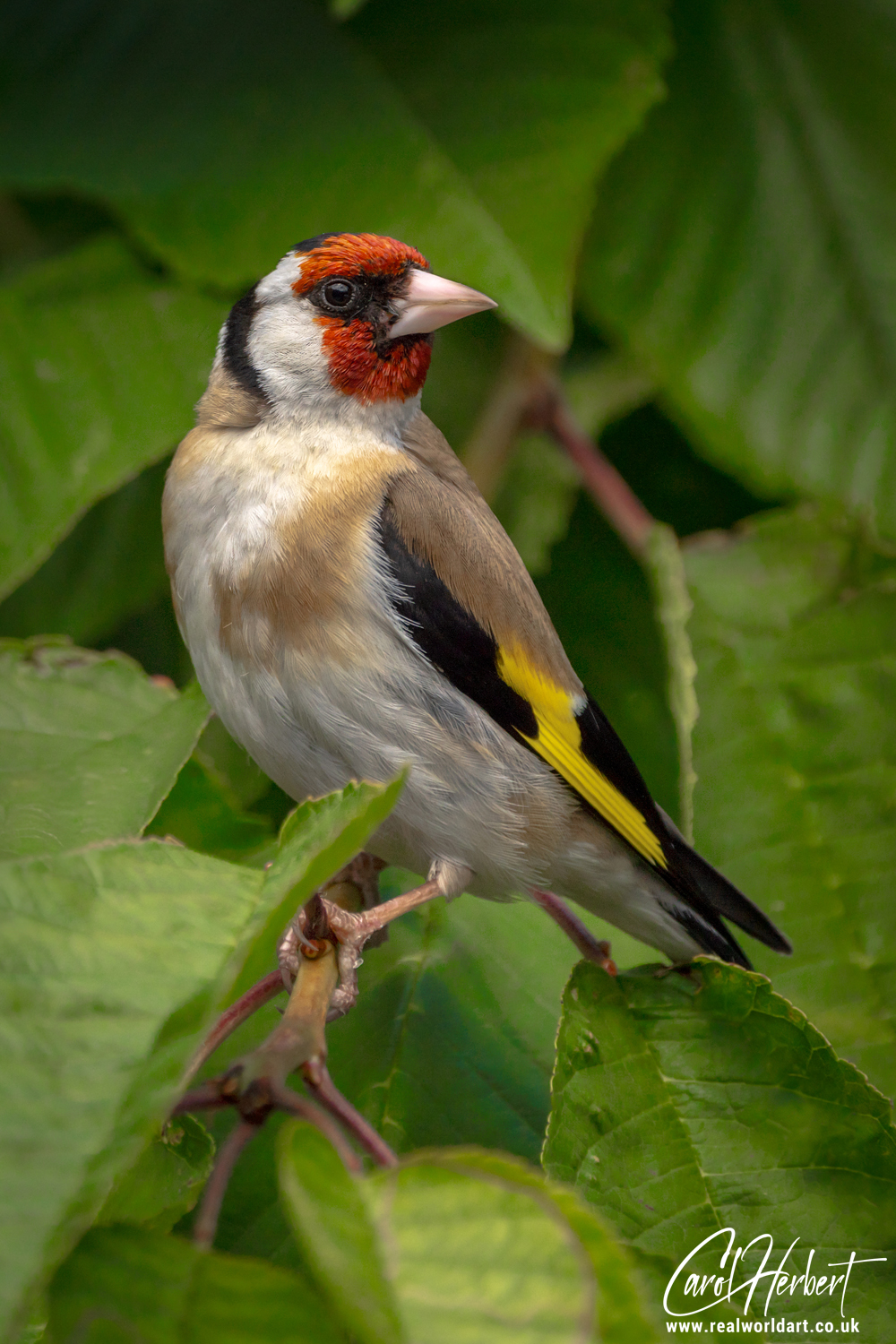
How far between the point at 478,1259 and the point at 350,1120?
27 centimetres

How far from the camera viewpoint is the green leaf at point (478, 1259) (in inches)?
32.9

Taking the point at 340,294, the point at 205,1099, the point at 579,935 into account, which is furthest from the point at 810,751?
the point at 205,1099

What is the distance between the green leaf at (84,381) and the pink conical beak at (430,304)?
0.70 m

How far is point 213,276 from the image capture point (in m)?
2.55

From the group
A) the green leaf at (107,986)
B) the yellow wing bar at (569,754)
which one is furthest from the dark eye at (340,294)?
the green leaf at (107,986)

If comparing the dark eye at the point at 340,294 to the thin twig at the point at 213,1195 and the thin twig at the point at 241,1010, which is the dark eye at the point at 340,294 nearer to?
the thin twig at the point at 241,1010

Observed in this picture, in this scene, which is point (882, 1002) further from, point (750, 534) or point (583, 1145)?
point (750, 534)

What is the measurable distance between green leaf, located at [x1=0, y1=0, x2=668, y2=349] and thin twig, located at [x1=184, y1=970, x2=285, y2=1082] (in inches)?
64.1

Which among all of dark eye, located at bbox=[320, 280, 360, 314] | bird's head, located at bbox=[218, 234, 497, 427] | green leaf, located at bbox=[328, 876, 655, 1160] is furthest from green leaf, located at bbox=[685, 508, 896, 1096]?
dark eye, located at bbox=[320, 280, 360, 314]

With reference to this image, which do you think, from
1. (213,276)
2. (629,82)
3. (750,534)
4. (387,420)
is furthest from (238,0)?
(750,534)

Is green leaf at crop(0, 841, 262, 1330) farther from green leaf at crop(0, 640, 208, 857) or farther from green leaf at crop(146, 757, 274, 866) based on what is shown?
green leaf at crop(146, 757, 274, 866)

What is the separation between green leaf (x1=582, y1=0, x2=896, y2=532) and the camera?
287 cm

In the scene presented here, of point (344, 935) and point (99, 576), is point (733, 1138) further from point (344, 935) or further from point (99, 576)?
point (99, 576)

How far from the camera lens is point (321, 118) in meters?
2.55
